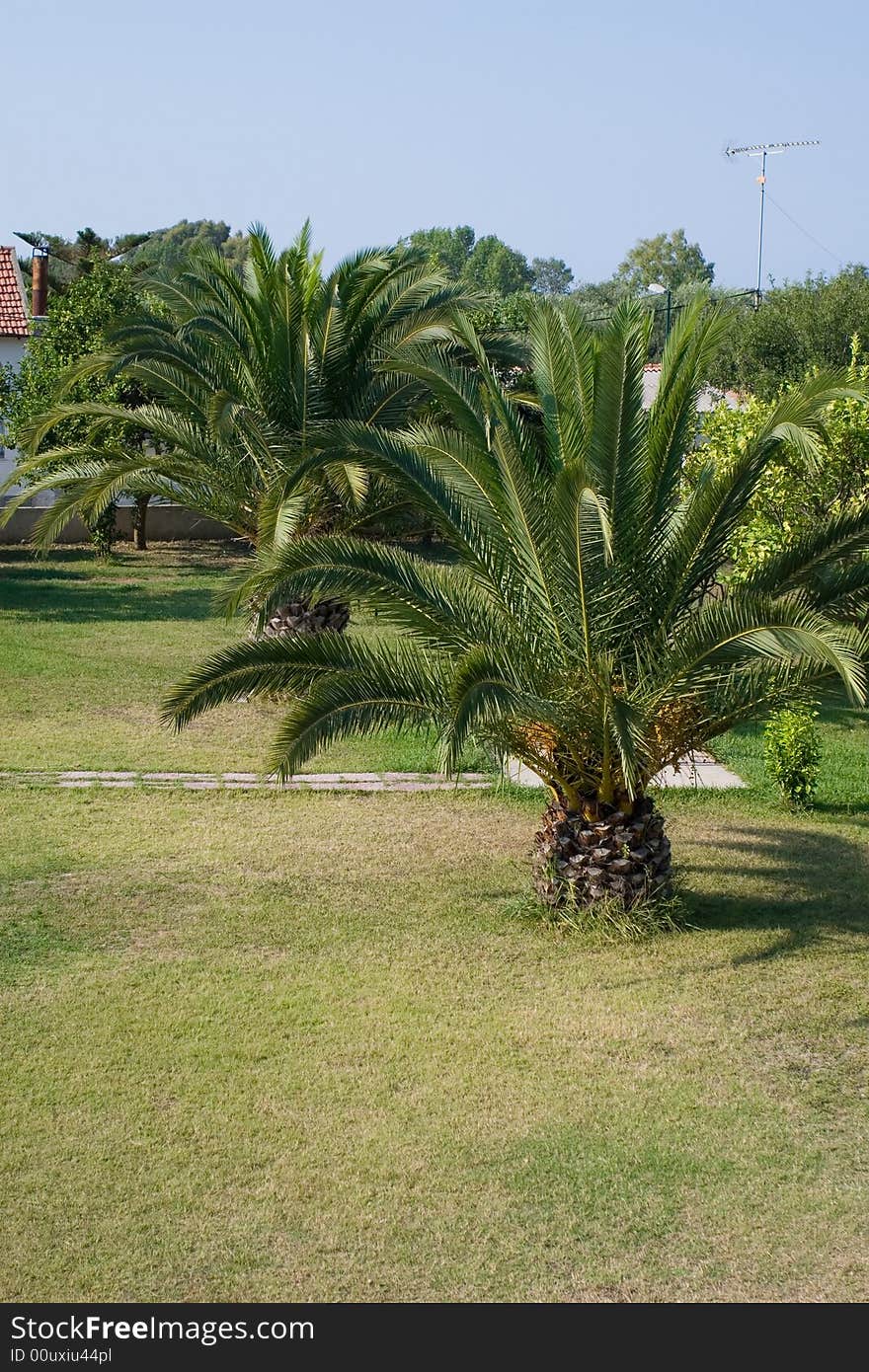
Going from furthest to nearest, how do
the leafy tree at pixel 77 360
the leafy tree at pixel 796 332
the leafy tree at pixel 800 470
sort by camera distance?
the leafy tree at pixel 796 332 < the leafy tree at pixel 77 360 < the leafy tree at pixel 800 470

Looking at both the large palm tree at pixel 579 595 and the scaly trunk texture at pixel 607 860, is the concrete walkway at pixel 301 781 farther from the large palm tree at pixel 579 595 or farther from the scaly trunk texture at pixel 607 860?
the large palm tree at pixel 579 595

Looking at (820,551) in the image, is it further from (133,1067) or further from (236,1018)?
(133,1067)

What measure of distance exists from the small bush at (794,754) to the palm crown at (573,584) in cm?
276

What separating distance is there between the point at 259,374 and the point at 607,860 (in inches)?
288

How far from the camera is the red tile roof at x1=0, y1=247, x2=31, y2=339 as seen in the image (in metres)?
32.2

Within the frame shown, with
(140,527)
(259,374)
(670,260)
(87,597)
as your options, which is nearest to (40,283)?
(140,527)

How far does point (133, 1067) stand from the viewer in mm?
6180

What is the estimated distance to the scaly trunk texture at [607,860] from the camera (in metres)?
8.22

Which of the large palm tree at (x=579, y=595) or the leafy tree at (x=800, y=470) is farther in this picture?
the leafy tree at (x=800, y=470)

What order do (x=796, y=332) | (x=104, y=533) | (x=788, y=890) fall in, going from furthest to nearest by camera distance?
1. (x=796, y=332)
2. (x=104, y=533)
3. (x=788, y=890)

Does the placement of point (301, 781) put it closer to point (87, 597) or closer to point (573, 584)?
point (573, 584)

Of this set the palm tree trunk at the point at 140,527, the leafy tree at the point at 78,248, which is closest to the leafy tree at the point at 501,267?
the leafy tree at the point at 78,248

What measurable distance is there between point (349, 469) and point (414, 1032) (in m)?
6.42

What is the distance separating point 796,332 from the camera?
3141 centimetres
